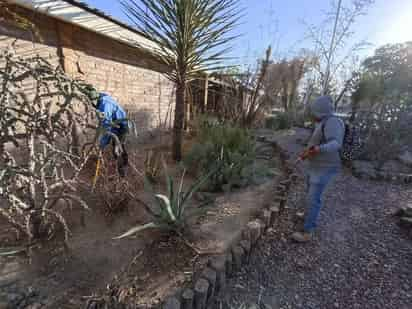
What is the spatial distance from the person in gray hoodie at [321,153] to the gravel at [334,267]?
8.6 inches

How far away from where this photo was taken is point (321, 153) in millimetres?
1830

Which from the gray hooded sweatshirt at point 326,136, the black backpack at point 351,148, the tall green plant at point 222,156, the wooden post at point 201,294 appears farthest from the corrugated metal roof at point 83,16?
the black backpack at point 351,148

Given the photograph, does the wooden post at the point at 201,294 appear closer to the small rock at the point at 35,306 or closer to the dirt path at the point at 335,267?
the dirt path at the point at 335,267

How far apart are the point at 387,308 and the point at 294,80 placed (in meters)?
14.9

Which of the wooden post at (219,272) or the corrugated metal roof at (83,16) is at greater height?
the corrugated metal roof at (83,16)

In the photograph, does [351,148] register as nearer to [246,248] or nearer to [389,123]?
[389,123]

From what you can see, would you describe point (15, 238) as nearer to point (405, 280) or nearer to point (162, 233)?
point (162, 233)

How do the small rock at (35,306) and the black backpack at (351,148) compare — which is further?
the black backpack at (351,148)

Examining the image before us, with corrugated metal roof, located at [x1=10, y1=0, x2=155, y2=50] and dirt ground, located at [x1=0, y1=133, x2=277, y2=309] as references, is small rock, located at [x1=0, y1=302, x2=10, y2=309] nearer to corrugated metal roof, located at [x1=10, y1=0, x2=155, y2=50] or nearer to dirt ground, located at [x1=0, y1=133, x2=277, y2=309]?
dirt ground, located at [x1=0, y1=133, x2=277, y2=309]

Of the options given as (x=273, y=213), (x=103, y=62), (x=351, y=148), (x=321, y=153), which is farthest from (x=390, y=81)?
(x=103, y=62)

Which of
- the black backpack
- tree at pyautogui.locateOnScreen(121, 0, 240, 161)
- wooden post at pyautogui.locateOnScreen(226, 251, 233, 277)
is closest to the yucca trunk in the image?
tree at pyautogui.locateOnScreen(121, 0, 240, 161)

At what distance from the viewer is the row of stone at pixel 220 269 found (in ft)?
3.86

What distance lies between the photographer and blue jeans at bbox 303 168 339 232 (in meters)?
1.85

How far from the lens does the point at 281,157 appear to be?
14.5ft
